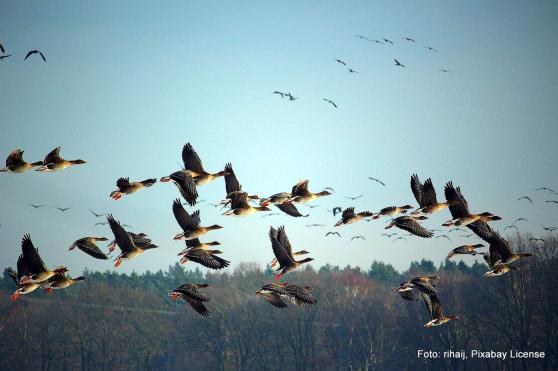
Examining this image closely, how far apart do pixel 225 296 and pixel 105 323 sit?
713 inches

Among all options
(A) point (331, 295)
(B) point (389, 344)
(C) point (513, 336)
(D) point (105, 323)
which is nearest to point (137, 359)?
(D) point (105, 323)

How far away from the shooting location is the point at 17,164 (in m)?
22.7

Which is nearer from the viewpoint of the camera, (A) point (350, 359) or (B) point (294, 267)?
(B) point (294, 267)

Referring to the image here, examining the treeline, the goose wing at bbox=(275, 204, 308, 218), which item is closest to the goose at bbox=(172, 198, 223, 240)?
the goose wing at bbox=(275, 204, 308, 218)

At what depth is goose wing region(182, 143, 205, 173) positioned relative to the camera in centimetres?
2356

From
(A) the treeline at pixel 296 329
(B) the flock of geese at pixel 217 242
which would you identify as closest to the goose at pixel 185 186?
(B) the flock of geese at pixel 217 242

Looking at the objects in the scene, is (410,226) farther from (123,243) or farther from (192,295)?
(123,243)

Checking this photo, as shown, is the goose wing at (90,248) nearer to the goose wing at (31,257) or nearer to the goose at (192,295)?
the goose wing at (31,257)

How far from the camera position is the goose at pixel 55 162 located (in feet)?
74.9

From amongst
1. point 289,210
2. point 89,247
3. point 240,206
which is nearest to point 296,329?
point 289,210

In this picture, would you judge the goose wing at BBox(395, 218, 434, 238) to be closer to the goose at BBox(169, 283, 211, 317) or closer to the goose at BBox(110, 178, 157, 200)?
the goose at BBox(169, 283, 211, 317)

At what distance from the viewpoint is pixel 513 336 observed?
74688 mm

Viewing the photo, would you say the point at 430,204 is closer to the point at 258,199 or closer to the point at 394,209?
the point at 394,209

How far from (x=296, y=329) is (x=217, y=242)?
70401mm
